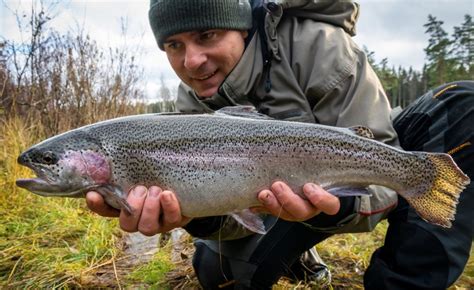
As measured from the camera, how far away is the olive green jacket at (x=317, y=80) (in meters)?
2.48

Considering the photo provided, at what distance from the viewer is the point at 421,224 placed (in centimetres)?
237

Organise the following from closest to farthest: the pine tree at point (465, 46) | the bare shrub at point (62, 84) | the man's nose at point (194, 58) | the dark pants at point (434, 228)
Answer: the dark pants at point (434, 228) < the man's nose at point (194, 58) < the bare shrub at point (62, 84) < the pine tree at point (465, 46)

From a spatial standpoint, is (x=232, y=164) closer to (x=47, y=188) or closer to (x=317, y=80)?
(x=317, y=80)

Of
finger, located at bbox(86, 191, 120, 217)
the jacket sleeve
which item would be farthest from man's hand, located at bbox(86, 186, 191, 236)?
the jacket sleeve

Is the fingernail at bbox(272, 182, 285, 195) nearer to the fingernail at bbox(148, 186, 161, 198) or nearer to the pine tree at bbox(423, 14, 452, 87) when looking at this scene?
the fingernail at bbox(148, 186, 161, 198)

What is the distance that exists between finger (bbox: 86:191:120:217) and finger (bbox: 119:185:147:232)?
4.0 inches

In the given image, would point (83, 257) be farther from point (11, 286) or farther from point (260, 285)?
point (260, 285)

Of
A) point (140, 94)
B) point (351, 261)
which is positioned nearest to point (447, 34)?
point (140, 94)

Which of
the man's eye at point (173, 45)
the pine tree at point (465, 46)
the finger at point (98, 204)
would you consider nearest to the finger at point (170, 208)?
the finger at point (98, 204)

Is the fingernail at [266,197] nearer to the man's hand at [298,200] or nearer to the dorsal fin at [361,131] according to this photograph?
the man's hand at [298,200]

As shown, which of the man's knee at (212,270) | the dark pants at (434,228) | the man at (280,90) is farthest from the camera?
the man's knee at (212,270)

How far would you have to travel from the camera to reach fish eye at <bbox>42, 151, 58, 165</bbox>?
2139mm

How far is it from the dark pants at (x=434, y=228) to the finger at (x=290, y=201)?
0.68 meters

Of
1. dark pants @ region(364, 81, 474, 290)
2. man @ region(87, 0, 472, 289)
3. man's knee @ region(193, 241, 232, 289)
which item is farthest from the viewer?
man's knee @ region(193, 241, 232, 289)
